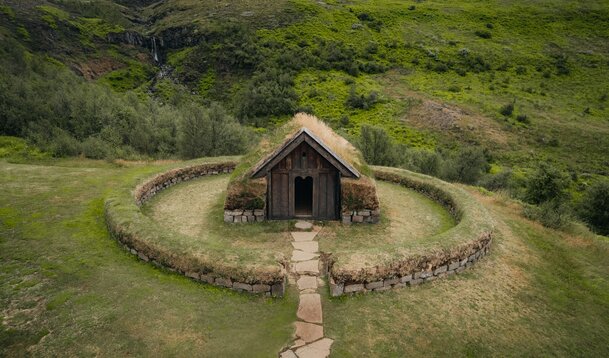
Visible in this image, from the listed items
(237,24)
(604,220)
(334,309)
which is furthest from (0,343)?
(237,24)

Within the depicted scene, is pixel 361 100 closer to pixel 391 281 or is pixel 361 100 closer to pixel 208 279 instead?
pixel 391 281

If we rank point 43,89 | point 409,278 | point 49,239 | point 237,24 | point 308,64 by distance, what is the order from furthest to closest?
1. point 237,24
2. point 308,64
3. point 43,89
4. point 49,239
5. point 409,278

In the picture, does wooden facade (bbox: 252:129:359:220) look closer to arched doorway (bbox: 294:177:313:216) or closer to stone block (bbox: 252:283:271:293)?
arched doorway (bbox: 294:177:313:216)

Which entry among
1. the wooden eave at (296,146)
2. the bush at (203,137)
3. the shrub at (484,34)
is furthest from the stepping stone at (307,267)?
the shrub at (484,34)

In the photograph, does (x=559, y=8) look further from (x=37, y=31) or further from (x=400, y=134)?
(x=37, y=31)

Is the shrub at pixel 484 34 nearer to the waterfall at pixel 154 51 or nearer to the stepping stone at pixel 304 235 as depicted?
the waterfall at pixel 154 51

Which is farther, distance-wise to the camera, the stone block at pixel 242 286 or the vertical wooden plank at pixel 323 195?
the vertical wooden plank at pixel 323 195

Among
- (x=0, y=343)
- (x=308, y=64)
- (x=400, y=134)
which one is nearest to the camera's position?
(x=0, y=343)

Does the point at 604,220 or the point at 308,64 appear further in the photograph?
the point at 308,64
